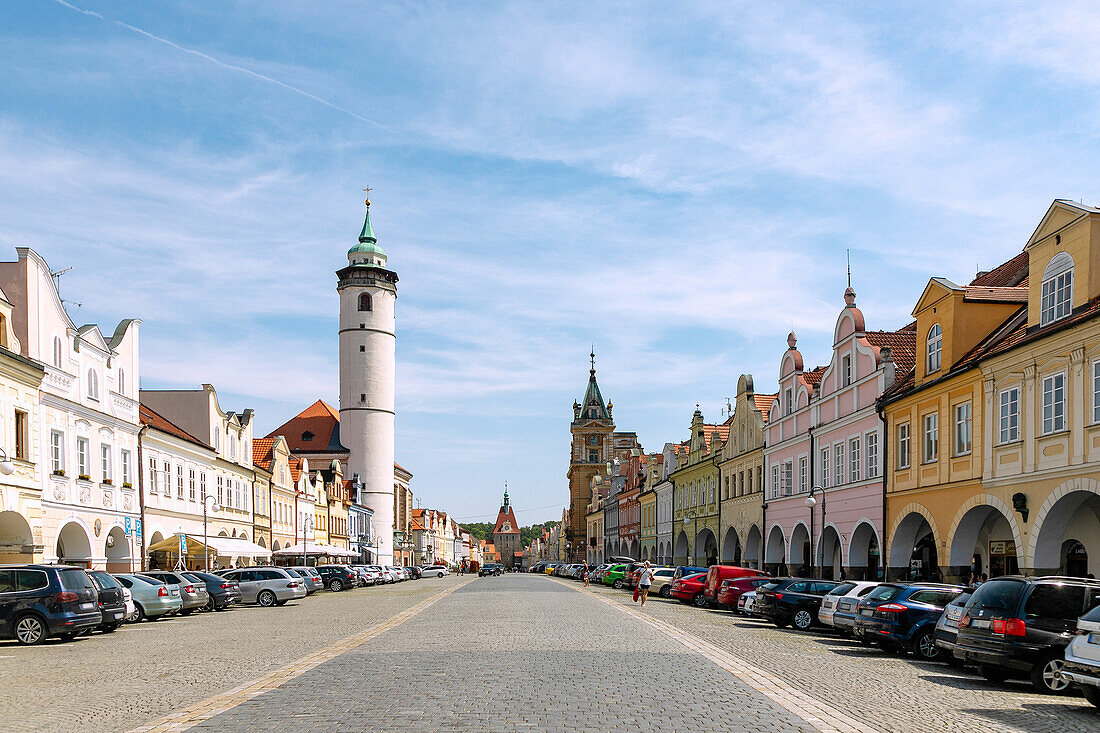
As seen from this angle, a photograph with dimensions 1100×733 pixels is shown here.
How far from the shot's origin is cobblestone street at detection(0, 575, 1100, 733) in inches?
447

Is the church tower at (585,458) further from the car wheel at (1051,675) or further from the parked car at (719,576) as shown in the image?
the car wheel at (1051,675)

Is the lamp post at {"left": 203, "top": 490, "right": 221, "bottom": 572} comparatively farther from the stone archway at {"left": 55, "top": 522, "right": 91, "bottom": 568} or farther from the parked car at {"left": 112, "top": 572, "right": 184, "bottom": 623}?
the parked car at {"left": 112, "top": 572, "right": 184, "bottom": 623}

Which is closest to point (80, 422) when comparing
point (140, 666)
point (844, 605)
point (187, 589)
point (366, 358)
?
point (187, 589)

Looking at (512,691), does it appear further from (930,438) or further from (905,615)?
(930,438)

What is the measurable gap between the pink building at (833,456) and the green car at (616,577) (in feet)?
47.1

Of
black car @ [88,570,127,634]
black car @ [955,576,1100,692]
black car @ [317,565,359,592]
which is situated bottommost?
black car @ [317,565,359,592]

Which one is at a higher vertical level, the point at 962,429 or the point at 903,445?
the point at 962,429

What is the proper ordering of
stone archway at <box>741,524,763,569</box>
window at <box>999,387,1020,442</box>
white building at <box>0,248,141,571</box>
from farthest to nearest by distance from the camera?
stone archway at <box>741,524,763,569</box> < white building at <box>0,248,141,571</box> < window at <box>999,387,1020,442</box>

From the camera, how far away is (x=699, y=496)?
229 ft

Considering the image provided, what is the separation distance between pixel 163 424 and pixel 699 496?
3387cm

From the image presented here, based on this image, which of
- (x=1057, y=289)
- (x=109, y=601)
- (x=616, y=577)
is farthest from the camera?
(x=616, y=577)

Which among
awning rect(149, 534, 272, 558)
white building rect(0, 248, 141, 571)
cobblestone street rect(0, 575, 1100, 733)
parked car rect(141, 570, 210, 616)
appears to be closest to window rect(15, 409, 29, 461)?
white building rect(0, 248, 141, 571)

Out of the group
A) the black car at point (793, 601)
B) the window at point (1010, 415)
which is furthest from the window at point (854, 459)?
the window at point (1010, 415)

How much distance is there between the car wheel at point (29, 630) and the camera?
21875mm
